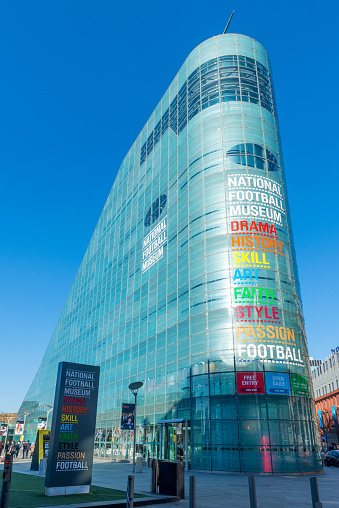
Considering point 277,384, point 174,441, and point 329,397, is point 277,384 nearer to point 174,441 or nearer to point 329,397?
point 174,441

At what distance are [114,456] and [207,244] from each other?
87.3 ft

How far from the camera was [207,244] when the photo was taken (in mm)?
33656

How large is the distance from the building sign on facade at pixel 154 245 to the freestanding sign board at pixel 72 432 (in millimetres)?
26164

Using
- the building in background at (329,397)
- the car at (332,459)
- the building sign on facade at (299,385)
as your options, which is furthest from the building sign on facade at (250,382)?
the building in background at (329,397)

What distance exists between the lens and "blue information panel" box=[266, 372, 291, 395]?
2730cm

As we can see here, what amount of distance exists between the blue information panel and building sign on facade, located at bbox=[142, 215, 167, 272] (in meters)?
18.2

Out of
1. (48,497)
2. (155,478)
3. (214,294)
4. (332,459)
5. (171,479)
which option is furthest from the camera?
(332,459)

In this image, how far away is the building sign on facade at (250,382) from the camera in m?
27.3

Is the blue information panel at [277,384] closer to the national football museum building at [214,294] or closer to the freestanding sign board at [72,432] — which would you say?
the national football museum building at [214,294]

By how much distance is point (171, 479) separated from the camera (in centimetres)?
1423

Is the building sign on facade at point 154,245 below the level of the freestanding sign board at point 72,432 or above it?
above

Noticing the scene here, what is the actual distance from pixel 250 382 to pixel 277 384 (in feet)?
5.93

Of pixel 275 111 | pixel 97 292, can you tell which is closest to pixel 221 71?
pixel 275 111

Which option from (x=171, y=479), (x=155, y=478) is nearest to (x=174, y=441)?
(x=155, y=478)
